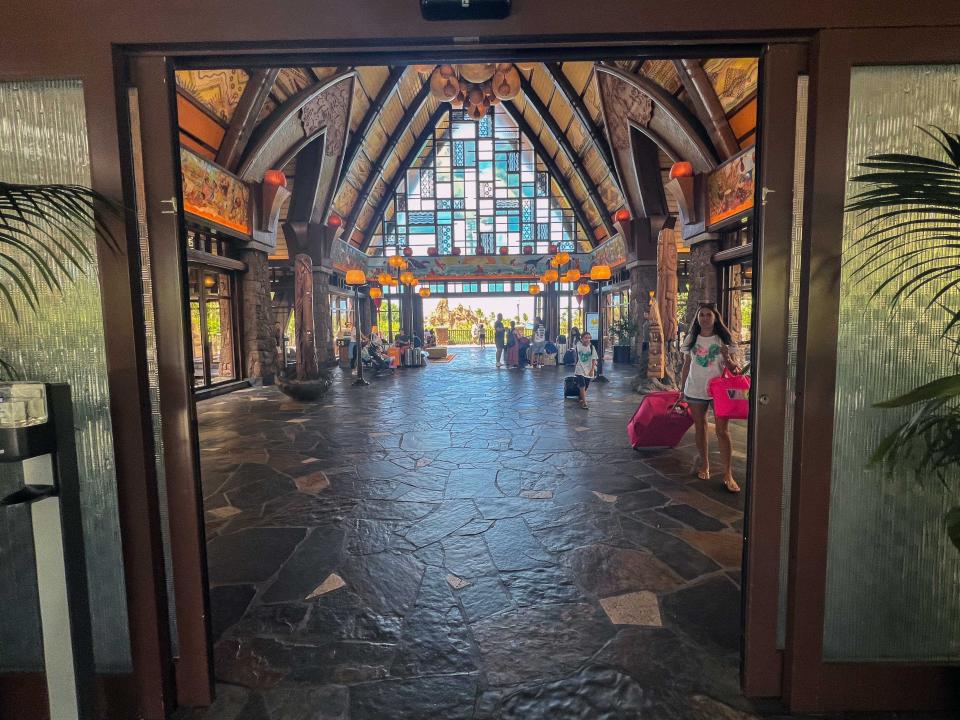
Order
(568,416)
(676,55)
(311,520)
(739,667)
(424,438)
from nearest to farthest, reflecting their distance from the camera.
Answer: (676,55) < (739,667) < (311,520) < (424,438) < (568,416)

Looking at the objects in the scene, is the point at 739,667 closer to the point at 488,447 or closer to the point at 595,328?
the point at 488,447

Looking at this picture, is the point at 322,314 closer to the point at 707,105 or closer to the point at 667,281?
the point at 667,281

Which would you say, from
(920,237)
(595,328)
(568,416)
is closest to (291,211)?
(568,416)

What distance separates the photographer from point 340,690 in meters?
1.81

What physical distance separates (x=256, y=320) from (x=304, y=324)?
270 centimetres

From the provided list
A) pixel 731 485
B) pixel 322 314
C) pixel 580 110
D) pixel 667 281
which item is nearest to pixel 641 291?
pixel 667 281

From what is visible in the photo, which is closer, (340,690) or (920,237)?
(920,237)

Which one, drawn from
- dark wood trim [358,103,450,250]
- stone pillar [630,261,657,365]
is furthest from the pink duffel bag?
dark wood trim [358,103,450,250]

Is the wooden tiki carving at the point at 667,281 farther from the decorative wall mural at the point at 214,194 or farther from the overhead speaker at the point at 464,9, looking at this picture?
the decorative wall mural at the point at 214,194

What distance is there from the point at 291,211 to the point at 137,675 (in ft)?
40.6

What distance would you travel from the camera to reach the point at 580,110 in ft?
40.3

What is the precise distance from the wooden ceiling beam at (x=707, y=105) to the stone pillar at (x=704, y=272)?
1.75 m

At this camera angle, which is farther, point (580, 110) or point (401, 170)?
point (401, 170)

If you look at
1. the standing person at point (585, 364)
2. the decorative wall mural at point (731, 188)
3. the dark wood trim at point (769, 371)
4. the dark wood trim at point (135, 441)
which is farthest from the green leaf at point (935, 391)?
the decorative wall mural at point (731, 188)
